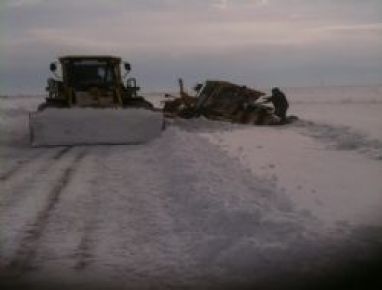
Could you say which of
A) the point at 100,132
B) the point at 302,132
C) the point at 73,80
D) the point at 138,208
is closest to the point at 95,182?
the point at 138,208

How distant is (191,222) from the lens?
6547 mm

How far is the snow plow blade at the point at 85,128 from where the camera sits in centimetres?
1482

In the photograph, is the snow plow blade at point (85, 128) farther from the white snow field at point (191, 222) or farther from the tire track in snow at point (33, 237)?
the tire track in snow at point (33, 237)

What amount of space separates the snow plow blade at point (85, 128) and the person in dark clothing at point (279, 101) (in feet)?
30.4

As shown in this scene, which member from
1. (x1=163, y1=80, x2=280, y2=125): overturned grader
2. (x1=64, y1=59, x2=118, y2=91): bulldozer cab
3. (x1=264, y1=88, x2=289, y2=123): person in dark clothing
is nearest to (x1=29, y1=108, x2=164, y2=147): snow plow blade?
(x1=64, y1=59, x2=118, y2=91): bulldozer cab

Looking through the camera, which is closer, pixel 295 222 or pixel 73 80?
pixel 295 222

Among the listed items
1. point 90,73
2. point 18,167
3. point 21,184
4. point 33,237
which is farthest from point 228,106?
point 33,237

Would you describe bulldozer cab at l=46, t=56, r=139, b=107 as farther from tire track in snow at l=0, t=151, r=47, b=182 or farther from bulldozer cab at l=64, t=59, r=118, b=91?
tire track in snow at l=0, t=151, r=47, b=182

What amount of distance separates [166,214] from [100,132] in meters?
8.31

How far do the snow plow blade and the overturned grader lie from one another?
341 inches

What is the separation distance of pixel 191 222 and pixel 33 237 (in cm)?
157

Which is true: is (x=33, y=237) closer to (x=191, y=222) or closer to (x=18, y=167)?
(x=191, y=222)

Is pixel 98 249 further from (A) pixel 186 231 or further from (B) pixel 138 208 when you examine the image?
(B) pixel 138 208

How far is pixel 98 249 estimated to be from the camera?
221 inches
